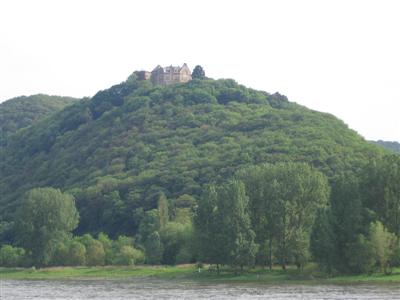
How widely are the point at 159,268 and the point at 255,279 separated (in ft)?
99.1

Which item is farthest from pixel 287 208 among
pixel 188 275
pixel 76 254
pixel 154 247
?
pixel 76 254

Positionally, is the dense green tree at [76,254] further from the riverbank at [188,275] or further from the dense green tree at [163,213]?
the dense green tree at [163,213]

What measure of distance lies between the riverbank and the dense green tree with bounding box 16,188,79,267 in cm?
449

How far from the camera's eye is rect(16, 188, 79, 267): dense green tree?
495 ft

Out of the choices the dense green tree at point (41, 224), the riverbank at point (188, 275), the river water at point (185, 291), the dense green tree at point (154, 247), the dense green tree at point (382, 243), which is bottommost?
the river water at point (185, 291)

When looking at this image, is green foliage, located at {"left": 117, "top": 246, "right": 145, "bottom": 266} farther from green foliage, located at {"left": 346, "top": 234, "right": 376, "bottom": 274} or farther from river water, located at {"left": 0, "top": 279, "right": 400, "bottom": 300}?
green foliage, located at {"left": 346, "top": 234, "right": 376, "bottom": 274}

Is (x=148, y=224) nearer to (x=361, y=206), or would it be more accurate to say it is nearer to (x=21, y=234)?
(x=21, y=234)

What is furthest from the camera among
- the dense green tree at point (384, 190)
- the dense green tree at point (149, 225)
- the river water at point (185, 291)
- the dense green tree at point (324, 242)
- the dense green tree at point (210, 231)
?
the dense green tree at point (149, 225)

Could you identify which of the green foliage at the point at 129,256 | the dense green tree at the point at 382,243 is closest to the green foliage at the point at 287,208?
the dense green tree at the point at 382,243

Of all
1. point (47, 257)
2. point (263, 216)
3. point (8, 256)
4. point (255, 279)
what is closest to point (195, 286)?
point (255, 279)

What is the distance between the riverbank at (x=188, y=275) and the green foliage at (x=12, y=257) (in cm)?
473

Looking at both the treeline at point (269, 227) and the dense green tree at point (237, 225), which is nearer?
the treeline at point (269, 227)

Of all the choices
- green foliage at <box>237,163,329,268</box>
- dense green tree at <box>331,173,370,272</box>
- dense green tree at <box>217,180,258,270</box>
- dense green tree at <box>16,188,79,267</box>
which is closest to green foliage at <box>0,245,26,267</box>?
dense green tree at <box>16,188,79,267</box>

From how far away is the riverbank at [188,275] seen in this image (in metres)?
105
